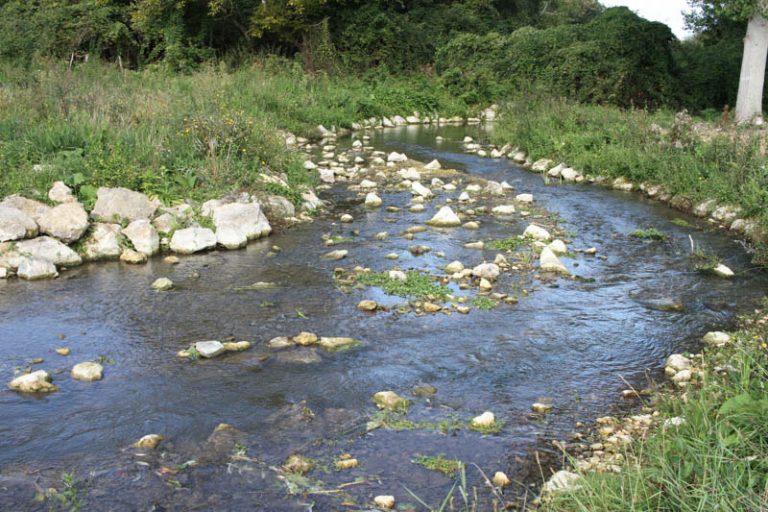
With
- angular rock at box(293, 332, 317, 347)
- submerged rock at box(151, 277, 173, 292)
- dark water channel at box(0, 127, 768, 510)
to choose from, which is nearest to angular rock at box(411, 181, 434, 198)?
dark water channel at box(0, 127, 768, 510)

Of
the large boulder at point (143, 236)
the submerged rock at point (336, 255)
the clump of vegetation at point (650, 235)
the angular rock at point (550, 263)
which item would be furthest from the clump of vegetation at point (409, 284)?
the clump of vegetation at point (650, 235)

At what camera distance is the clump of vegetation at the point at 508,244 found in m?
9.09

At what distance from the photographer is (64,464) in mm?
4426

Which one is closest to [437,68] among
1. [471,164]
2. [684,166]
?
[471,164]

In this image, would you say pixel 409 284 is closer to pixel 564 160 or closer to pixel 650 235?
pixel 650 235

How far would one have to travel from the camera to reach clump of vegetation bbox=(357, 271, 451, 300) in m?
7.43

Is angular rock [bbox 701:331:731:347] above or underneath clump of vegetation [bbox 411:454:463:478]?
above

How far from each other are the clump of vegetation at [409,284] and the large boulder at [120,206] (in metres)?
3.16

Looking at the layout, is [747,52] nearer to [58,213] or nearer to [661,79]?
[661,79]

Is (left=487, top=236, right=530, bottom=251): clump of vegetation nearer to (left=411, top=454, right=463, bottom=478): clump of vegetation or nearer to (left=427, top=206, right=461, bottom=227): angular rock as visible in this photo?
(left=427, top=206, right=461, bottom=227): angular rock

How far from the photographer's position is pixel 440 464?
4426mm

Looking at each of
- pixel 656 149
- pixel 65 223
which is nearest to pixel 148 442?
pixel 65 223

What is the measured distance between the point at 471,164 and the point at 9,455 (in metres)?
12.0

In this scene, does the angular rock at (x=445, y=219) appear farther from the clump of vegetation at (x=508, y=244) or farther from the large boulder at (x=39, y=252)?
the large boulder at (x=39, y=252)
